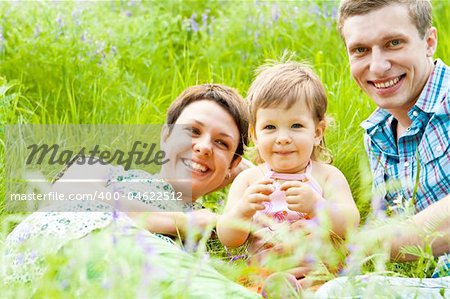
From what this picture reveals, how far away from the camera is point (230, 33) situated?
241 inches

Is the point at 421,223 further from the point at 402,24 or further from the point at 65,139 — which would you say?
the point at 65,139

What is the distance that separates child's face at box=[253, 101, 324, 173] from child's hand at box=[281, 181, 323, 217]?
0.21m

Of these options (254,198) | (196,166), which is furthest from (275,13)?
(254,198)

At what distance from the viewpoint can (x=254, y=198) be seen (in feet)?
9.62

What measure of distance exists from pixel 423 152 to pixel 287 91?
0.66 metres

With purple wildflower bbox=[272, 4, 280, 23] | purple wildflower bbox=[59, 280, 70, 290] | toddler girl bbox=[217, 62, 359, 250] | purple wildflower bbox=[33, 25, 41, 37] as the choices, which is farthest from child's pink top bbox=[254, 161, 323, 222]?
purple wildflower bbox=[272, 4, 280, 23]

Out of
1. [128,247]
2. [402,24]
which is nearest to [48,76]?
[402,24]

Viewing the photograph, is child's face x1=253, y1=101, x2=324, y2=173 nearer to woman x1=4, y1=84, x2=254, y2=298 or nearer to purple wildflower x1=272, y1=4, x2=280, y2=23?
woman x1=4, y1=84, x2=254, y2=298

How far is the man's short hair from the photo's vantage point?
3.37 meters

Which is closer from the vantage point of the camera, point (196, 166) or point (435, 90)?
point (435, 90)

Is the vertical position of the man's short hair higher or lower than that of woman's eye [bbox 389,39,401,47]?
higher

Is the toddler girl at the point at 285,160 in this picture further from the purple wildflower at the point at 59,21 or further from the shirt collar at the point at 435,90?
the purple wildflower at the point at 59,21

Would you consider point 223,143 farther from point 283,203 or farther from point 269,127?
point 283,203

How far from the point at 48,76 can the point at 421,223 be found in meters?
3.02
